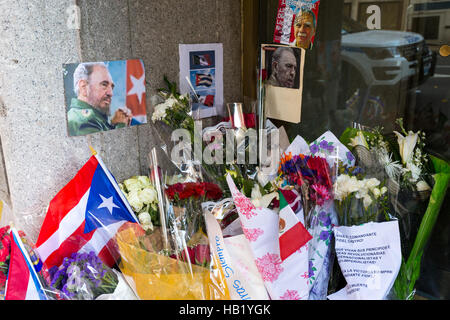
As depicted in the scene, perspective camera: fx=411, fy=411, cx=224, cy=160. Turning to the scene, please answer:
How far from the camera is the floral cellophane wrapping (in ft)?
4.50

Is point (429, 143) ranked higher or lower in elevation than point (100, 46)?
lower

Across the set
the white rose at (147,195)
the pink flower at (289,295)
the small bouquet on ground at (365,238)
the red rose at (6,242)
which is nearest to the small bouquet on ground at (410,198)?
the small bouquet on ground at (365,238)

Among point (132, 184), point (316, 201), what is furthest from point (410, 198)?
point (132, 184)

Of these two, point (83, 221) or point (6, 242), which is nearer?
point (6, 242)

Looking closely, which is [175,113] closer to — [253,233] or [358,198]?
[253,233]

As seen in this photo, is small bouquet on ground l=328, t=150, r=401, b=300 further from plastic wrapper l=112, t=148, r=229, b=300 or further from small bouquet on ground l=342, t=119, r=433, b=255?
plastic wrapper l=112, t=148, r=229, b=300

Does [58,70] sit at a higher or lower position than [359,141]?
higher

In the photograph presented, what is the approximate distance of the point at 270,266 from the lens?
4.56ft

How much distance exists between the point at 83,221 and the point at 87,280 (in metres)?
0.30

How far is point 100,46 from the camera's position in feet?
6.23

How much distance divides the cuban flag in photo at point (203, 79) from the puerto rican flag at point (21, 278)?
1.32m

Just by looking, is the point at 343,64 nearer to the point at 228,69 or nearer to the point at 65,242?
the point at 228,69
